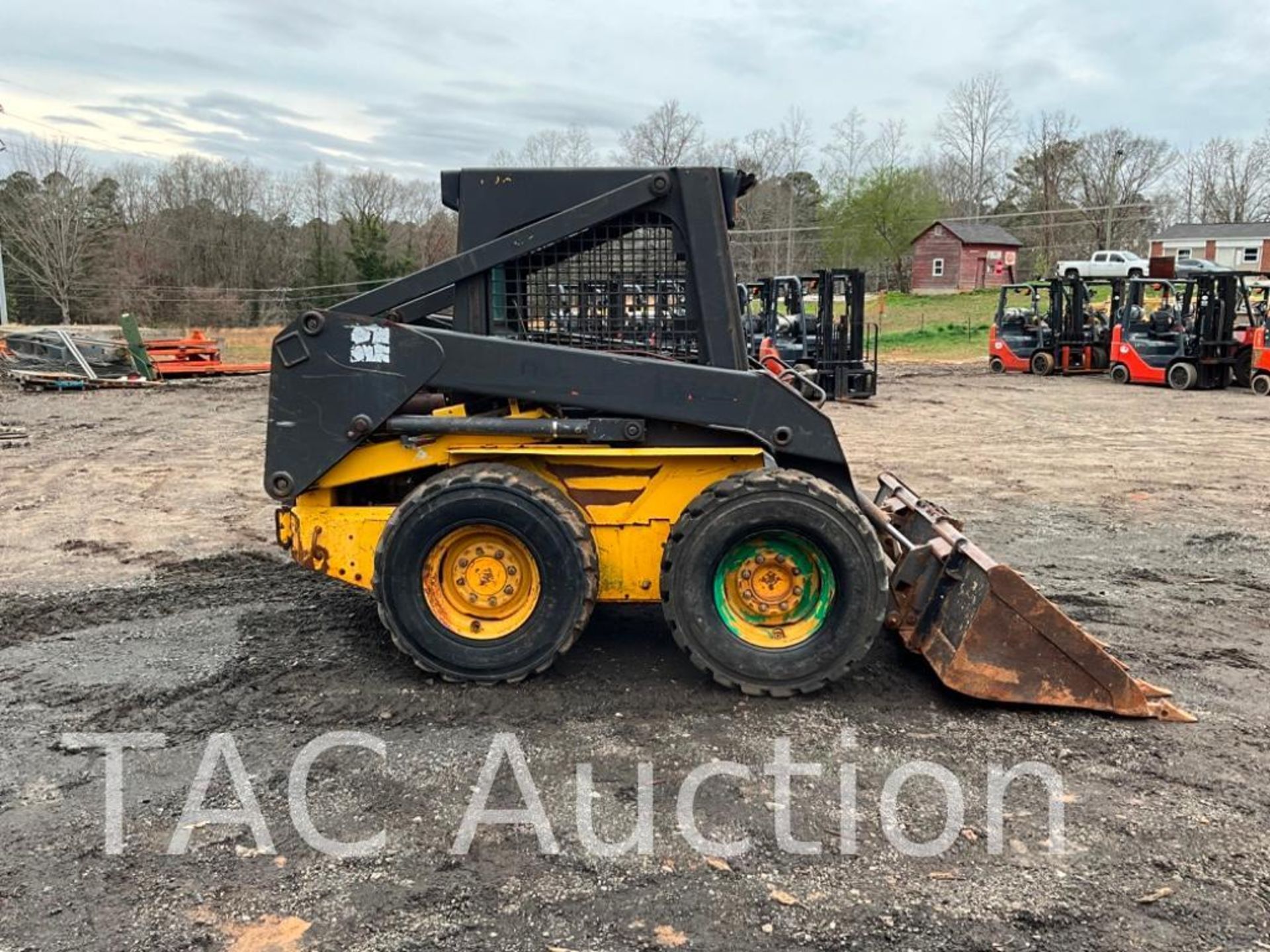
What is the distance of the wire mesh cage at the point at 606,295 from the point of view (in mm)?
4590

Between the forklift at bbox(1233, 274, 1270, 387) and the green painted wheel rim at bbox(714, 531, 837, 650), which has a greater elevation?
the forklift at bbox(1233, 274, 1270, 387)

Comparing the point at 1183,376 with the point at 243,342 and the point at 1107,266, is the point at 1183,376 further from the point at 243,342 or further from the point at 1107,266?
the point at 243,342

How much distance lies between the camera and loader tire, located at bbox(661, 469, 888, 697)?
4270mm

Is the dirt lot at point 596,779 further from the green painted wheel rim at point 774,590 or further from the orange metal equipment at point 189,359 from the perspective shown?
the orange metal equipment at point 189,359

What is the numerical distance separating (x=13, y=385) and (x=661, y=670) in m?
22.0

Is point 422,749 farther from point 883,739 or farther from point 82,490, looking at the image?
point 82,490

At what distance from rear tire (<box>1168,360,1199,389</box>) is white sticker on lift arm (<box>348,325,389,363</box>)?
65.1ft

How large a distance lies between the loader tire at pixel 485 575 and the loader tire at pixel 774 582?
45 cm

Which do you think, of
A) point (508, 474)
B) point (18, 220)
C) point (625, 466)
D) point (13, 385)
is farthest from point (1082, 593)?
point (18, 220)

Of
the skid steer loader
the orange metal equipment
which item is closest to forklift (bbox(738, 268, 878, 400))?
the orange metal equipment

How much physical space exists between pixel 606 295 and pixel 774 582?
5.08 ft

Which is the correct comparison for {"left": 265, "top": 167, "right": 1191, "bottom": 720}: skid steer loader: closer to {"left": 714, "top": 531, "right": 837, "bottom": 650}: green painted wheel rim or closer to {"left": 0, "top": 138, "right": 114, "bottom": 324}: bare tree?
A: {"left": 714, "top": 531, "right": 837, "bottom": 650}: green painted wheel rim

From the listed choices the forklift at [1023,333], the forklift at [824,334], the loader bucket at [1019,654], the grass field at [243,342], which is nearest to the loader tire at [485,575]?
the loader bucket at [1019,654]

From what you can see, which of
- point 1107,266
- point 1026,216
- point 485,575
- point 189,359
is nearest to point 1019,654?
point 485,575
